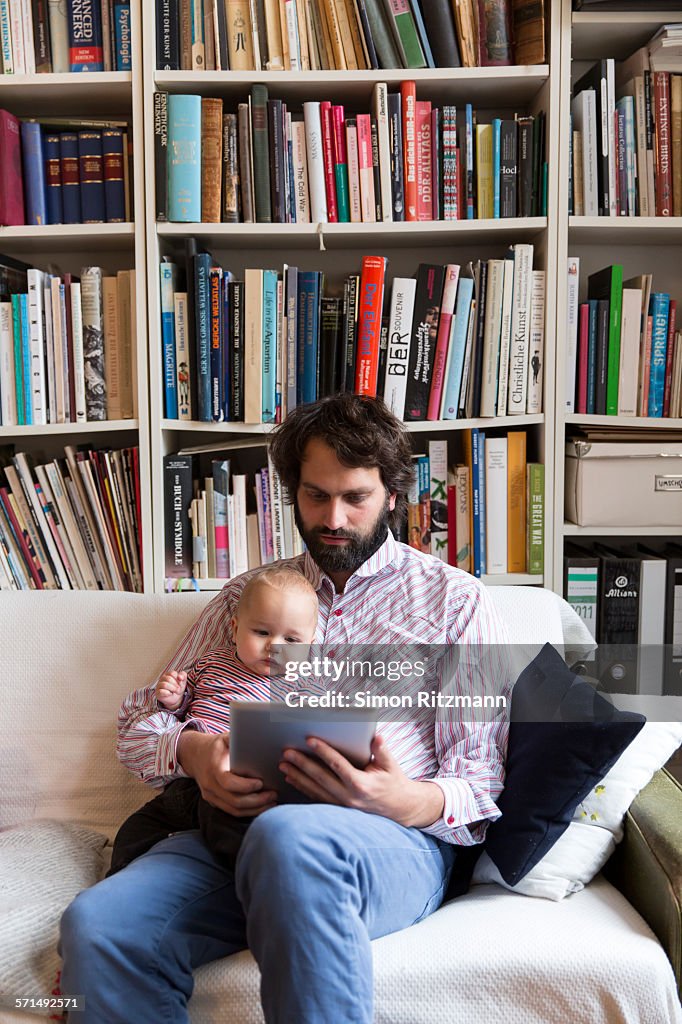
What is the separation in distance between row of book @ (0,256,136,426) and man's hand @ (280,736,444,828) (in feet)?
3.71

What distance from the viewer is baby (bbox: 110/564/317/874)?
4.73 feet

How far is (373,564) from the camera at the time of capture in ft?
5.26

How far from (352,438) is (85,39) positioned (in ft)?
3.92

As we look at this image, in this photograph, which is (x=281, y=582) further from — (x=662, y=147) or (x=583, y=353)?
(x=662, y=147)

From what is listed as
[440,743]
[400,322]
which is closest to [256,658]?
[440,743]

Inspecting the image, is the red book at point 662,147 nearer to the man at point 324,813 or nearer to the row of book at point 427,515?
the row of book at point 427,515

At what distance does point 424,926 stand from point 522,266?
1410mm

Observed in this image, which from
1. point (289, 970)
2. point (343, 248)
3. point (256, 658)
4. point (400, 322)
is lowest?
point (289, 970)

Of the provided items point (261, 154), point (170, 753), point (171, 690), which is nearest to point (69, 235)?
point (261, 154)

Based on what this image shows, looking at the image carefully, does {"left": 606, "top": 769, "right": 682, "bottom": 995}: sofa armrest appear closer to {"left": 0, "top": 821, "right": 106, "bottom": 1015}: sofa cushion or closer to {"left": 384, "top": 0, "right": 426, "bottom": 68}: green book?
{"left": 0, "top": 821, "right": 106, "bottom": 1015}: sofa cushion

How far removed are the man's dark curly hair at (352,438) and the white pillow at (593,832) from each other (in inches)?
24.3

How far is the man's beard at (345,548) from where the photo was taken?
62.8 inches

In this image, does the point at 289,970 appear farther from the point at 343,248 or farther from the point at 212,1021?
the point at 343,248

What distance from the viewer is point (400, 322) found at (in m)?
2.06
